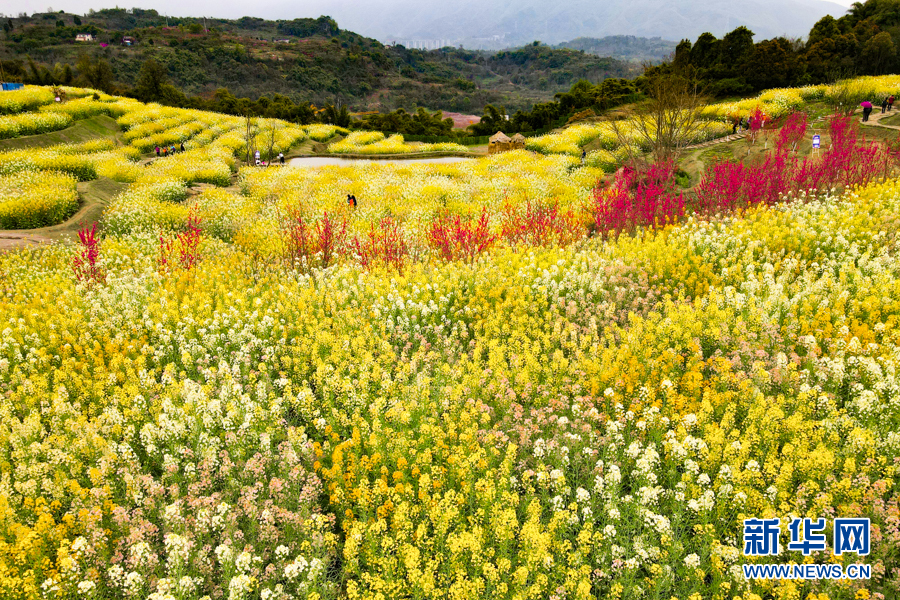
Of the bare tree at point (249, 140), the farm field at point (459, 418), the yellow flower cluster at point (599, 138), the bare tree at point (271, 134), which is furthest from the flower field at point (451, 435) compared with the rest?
the bare tree at point (249, 140)

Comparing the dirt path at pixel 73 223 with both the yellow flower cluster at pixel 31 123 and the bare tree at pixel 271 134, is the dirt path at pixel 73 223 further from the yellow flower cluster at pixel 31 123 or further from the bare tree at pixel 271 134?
the bare tree at pixel 271 134

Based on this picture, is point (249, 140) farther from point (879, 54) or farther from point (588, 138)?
point (879, 54)

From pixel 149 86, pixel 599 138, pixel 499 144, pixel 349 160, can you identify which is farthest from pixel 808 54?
pixel 149 86

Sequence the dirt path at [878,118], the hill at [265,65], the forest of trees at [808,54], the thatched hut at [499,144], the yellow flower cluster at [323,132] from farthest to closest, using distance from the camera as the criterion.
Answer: the hill at [265,65]
the yellow flower cluster at [323,132]
the thatched hut at [499,144]
the forest of trees at [808,54]
the dirt path at [878,118]

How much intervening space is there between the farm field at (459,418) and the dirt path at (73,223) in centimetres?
220

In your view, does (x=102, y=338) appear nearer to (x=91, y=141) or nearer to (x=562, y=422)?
(x=562, y=422)

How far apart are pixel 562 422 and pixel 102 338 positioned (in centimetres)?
662

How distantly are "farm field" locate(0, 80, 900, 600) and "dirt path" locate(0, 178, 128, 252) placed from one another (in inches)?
86.7

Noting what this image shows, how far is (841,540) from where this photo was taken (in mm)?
3539

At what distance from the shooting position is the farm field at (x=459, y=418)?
360cm

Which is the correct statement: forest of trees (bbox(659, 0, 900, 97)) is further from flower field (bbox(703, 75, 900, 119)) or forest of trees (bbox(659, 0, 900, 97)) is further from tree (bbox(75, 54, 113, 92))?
tree (bbox(75, 54, 113, 92))

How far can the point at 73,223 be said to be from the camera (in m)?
14.5

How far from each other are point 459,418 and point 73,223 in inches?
595

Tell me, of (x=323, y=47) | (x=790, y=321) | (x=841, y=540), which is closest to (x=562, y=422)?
(x=841, y=540)
